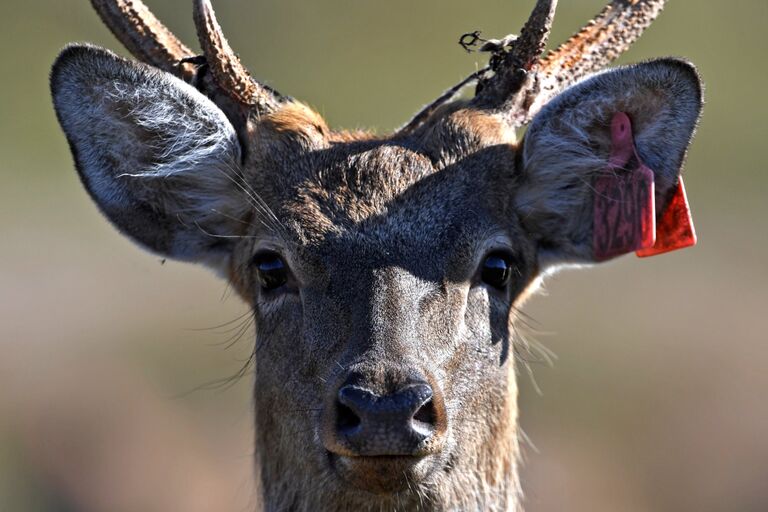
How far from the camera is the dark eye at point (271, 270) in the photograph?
6539 millimetres

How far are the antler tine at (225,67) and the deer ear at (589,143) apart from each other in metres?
1.39

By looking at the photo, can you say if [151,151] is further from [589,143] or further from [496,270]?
[589,143]

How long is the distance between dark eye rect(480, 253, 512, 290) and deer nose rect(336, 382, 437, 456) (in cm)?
107

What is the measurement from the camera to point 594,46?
288 inches

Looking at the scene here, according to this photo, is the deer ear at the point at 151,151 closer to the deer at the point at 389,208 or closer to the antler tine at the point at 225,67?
the deer at the point at 389,208

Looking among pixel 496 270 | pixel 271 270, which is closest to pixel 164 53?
pixel 271 270

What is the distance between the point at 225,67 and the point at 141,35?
68 cm

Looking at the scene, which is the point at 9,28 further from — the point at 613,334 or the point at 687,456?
the point at 687,456

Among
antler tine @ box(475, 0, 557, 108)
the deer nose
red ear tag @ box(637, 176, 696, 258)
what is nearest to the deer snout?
the deer nose

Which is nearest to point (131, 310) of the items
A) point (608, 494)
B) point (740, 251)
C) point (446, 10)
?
point (608, 494)

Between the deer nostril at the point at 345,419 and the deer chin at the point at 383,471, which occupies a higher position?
the deer nostril at the point at 345,419

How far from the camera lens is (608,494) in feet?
47.0

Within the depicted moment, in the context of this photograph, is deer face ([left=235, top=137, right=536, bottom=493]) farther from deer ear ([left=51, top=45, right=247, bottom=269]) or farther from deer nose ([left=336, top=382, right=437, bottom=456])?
deer ear ([left=51, top=45, right=247, bottom=269])

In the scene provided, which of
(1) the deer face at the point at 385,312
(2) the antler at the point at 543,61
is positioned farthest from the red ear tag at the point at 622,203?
(2) the antler at the point at 543,61
